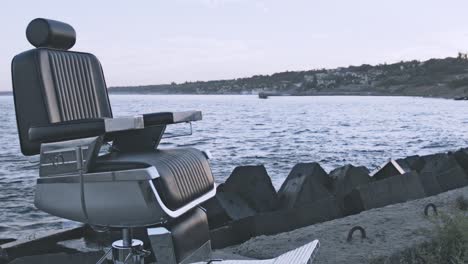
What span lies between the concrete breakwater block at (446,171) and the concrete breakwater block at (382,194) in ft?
3.28

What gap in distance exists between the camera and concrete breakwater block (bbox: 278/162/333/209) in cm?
824

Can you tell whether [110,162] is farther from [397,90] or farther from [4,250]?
[397,90]

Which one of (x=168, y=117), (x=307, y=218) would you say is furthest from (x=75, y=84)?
(x=307, y=218)

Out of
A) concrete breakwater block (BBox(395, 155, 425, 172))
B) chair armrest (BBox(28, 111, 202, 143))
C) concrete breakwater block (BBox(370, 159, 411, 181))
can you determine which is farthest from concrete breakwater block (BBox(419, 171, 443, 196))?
chair armrest (BBox(28, 111, 202, 143))

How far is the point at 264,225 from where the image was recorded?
22.4 feet

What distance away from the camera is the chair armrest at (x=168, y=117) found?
10.9ft

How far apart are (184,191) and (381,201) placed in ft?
17.1

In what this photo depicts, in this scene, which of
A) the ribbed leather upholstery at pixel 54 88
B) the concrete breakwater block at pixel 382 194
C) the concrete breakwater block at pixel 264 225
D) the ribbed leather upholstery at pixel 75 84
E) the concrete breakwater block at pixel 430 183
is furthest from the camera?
the concrete breakwater block at pixel 430 183

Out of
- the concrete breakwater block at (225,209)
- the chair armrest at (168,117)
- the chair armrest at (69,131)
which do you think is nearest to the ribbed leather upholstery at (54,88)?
the chair armrest at (69,131)

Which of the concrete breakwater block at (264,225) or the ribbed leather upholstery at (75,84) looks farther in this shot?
the concrete breakwater block at (264,225)

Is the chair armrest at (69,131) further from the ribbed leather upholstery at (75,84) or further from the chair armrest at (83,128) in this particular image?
the ribbed leather upholstery at (75,84)

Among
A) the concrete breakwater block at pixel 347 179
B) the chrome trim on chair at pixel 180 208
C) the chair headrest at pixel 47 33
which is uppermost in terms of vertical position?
the chair headrest at pixel 47 33

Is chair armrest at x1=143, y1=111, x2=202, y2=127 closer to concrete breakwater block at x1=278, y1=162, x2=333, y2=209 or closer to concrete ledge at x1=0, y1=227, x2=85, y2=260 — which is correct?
concrete ledge at x1=0, y1=227, x2=85, y2=260

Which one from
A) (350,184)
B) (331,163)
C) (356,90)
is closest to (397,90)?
(356,90)
